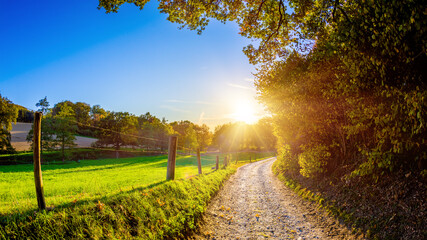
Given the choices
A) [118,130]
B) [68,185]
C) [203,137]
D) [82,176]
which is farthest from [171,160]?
[203,137]

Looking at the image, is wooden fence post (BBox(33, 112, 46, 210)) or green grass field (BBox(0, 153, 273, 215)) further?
green grass field (BBox(0, 153, 273, 215))

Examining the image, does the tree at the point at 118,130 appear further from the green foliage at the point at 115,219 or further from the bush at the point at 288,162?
the green foliage at the point at 115,219

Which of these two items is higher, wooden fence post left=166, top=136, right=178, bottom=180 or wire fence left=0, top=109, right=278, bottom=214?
wooden fence post left=166, top=136, right=178, bottom=180

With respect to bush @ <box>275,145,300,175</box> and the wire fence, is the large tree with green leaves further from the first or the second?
the wire fence

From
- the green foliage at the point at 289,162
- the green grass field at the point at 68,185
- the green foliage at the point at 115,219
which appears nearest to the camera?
the green foliage at the point at 115,219

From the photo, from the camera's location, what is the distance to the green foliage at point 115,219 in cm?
352

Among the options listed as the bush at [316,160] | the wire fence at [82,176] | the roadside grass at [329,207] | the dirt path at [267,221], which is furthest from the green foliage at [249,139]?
the dirt path at [267,221]

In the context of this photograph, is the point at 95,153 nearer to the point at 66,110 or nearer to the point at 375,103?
the point at 66,110

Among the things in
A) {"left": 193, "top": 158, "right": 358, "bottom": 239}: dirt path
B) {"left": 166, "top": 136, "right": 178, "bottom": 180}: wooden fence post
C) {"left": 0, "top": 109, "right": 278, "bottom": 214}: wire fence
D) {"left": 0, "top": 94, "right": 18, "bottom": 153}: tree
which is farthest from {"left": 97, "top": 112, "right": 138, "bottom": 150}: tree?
{"left": 193, "top": 158, "right": 358, "bottom": 239}: dirt path

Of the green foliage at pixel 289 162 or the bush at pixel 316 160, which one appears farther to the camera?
the green foliage at pixel 289 162

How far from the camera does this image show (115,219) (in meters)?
4.41

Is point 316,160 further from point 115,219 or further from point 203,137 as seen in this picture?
point 203,137

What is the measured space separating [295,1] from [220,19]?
3176 millimetres

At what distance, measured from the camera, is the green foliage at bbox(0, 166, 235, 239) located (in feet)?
11.6
